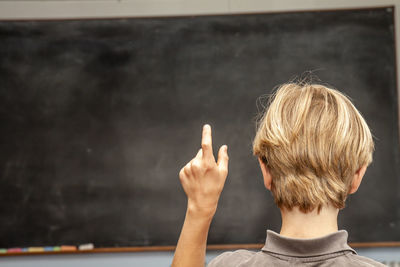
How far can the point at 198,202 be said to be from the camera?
1.72ft

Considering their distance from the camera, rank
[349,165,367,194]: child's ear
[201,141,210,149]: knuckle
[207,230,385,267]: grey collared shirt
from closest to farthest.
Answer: [201,141,210,149]: knuckle
[207,230,385,267]: grey collared shirt
[349,165,367,194]: child's ear

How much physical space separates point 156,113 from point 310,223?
7.09ft

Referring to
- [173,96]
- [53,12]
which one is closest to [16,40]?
[53,12]

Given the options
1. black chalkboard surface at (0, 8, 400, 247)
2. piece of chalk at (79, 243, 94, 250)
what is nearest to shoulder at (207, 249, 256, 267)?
black chalkboard surface at (0, 8, 400, 247)

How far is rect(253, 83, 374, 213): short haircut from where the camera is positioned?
68 centimetres

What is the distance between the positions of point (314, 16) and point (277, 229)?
1.47m

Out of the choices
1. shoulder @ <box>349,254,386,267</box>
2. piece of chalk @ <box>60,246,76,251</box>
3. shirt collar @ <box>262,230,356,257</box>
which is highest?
Answer: shirt collar @ <box>262,230,356,257</box>

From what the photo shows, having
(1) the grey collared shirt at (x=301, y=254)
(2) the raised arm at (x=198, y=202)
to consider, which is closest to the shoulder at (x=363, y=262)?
(1) the grey collared shirt at (x=301, y=254)

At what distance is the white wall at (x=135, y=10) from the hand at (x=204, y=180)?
227 cm

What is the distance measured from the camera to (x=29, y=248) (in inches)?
106

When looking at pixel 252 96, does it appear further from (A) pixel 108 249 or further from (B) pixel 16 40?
(B) pixel 16 40

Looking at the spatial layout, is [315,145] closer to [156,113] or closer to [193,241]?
[193,241]

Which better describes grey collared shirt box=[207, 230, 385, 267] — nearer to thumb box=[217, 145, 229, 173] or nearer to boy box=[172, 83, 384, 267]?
boy box=[172, 83, 384, 267]

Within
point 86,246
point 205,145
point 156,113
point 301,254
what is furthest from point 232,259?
point 86,246
